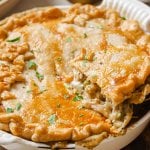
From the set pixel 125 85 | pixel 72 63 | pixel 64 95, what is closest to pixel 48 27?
pixel 72 63

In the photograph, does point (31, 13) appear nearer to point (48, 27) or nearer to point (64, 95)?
point (48, 27)

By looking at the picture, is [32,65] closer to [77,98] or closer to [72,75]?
[72,75]

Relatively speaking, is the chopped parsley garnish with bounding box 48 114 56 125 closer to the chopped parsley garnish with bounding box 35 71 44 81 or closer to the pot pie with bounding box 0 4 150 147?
the pot pie with bounding box 0 4 150 147

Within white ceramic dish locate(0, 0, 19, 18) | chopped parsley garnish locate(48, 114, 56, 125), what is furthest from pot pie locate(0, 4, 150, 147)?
white ceramic dish locate(0, 0, 19, 18)

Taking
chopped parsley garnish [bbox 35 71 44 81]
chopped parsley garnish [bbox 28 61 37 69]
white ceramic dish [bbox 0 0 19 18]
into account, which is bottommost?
white ceramic dish [bbox 0 0 19 18]

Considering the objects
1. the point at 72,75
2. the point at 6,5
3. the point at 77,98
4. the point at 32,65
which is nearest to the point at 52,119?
the point at 77,98

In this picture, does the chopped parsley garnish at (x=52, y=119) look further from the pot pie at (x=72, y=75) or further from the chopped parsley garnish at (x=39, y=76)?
the chopped parsley garnish at (x=39, y=76)

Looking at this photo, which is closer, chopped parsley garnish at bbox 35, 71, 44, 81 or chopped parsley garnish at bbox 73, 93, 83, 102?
chopped parsley garnish at bbox 73, 93, 83, 102
